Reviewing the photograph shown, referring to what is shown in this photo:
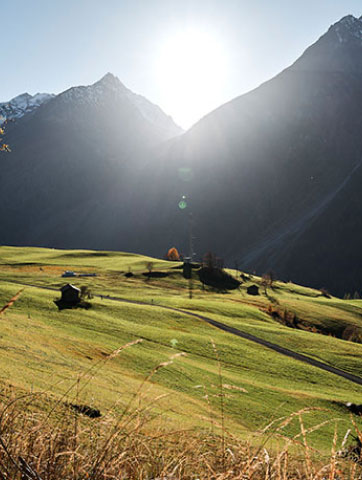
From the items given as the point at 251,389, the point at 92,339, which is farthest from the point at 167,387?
the point at 92,339

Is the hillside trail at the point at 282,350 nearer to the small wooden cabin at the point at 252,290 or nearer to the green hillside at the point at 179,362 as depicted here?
the green hillside at the point at 179,362

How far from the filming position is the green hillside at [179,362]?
1656 centimetres

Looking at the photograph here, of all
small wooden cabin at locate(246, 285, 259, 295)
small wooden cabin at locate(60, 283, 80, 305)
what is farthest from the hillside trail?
small wooden cabin at locate(246, 285, 259, 295)

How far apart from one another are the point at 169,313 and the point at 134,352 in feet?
71.2

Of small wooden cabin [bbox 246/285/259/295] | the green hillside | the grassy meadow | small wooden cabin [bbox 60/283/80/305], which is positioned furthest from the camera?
small wooden cabin [bbox 246/285/259/295]

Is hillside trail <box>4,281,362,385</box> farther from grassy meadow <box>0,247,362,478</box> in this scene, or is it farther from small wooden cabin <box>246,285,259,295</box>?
small wooden cabin <box>246,285,259,295</box>

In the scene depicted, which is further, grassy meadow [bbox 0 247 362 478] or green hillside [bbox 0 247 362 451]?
green hillside [bbox 0 247 362 451]

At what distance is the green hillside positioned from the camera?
16.6 m

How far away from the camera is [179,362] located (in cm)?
2988

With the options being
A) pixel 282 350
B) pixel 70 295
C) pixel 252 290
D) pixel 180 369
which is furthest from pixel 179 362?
pixel 252 290

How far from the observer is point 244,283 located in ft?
348

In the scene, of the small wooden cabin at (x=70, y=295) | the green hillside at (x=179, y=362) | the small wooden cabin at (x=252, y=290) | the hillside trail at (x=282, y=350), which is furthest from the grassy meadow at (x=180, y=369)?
the small wooden cabin at (x=252, y=290)

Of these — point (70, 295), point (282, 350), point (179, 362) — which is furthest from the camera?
point (70, 295)

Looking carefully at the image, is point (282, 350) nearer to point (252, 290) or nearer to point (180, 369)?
point (180, 369)
